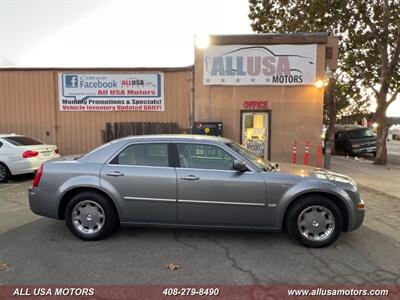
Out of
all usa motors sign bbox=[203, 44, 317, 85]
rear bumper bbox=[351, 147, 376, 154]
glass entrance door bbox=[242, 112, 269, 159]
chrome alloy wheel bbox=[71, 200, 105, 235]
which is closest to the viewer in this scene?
chrome alloy wheel bbox=[71, 200, 105, 235]

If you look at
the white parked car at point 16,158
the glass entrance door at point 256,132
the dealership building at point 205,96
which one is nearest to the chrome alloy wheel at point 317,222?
the dealership building at point 205,96

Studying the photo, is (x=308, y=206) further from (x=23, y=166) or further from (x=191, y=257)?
(x=23, y=166)

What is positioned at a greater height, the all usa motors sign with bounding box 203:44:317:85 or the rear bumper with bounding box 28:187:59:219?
the all usa motors sign with bounding box 203:44:317:85

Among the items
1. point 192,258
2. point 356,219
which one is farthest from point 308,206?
point 192,258

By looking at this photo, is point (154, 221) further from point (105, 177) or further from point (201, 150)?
point (201, 150)

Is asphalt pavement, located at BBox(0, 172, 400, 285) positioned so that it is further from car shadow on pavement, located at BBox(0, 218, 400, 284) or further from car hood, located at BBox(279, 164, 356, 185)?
car hood, located at BBox(279, 164, 356, 185)

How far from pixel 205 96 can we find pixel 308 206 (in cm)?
698

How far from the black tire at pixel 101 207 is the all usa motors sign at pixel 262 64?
22.9 feet

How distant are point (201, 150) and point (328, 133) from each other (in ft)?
58.8

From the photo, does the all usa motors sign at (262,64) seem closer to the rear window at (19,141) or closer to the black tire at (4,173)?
the rear window at (19,141)

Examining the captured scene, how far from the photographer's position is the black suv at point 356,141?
17688 millimetres

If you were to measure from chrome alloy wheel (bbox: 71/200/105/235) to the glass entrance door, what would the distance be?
6.92 m

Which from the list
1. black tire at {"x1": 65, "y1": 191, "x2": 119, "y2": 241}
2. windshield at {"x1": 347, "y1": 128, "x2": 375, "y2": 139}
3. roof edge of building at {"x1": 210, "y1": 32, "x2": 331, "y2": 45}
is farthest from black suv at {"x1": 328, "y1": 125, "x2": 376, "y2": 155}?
black tire at {"x1": 65, "y1": 191, "x2": 119, "y2": 241}

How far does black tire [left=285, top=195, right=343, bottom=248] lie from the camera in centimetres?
430
